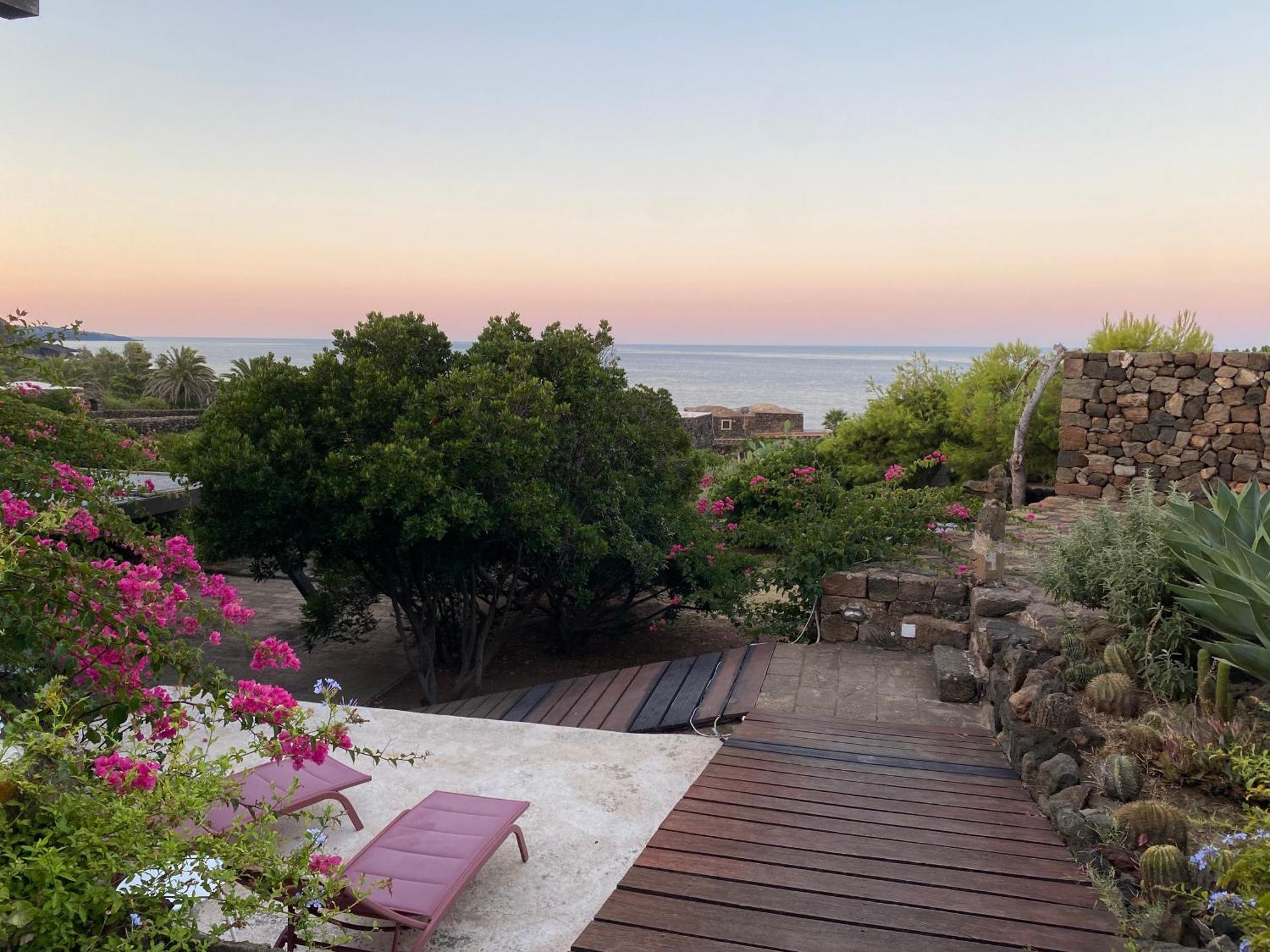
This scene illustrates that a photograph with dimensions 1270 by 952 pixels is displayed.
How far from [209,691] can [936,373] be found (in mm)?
Answer: 15028

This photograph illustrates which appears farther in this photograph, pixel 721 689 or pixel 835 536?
pixel 835 536

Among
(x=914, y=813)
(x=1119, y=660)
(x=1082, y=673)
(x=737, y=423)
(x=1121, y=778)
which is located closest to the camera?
(x=1121, y=778)

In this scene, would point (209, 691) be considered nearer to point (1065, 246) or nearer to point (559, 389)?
point (559, 389)

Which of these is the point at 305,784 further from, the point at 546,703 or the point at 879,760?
the point at 879,760

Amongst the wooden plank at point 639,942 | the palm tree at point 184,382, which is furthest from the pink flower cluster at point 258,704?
the palm tree at point 184,382

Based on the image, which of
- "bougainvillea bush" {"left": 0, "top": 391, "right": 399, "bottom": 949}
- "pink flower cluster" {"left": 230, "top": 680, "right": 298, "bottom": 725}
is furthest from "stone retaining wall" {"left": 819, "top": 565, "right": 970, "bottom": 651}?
"pink flower cluster" {"left": 230, "top": 680, "right": 298, "bottom": 725}

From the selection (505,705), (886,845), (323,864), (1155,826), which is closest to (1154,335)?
(505,705)

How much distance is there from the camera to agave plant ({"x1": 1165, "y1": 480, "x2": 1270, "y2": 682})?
3977 mm

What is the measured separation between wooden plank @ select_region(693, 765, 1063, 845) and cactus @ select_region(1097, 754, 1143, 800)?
300mm

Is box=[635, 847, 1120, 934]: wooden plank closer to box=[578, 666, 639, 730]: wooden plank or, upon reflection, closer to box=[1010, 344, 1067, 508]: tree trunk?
box=[578, 666, 639, 730]: wooden plank

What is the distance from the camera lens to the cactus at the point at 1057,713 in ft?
13.4

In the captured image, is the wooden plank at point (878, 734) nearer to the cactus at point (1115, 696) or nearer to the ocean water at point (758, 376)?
the cactus at point (1115, 696)

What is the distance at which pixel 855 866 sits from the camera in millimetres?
3246

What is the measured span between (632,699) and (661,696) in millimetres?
204
